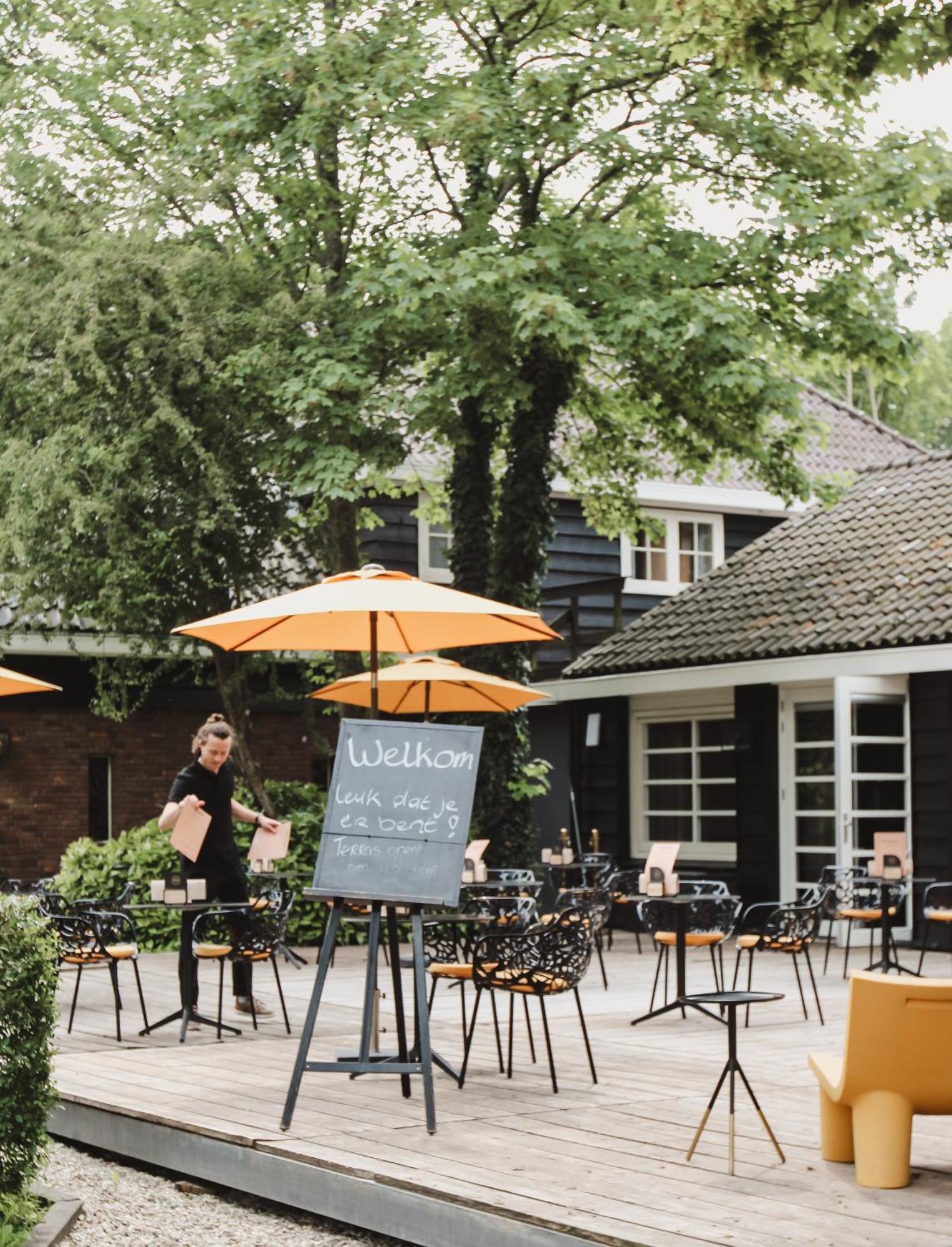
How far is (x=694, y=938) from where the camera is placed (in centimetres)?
1037

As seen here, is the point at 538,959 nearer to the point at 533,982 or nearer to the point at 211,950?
the point at 533,982

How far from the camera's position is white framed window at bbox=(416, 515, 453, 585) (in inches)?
850

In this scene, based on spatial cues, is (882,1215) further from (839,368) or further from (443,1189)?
(839,368)

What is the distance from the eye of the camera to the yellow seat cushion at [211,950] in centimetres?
950

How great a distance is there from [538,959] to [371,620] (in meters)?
1.83

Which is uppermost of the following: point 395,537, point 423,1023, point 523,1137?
point 395,537

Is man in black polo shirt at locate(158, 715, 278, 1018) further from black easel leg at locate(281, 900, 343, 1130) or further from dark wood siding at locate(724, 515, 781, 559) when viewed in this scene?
dark wood siding at locate(724, 515, 781, 559)

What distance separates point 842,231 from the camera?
14.6 metres

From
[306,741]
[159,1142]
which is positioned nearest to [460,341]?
[306,741]

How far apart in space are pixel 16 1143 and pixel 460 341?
10.1 meters

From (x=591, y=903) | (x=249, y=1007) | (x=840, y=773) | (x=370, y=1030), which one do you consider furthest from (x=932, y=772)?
(x=370, y=1030)

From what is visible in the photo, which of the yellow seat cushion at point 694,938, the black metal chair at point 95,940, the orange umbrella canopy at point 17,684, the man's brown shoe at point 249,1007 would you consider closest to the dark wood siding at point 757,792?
the yellow seat cushion at point 694,938

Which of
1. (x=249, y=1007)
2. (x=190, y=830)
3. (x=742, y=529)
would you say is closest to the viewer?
(x=190, y=830)

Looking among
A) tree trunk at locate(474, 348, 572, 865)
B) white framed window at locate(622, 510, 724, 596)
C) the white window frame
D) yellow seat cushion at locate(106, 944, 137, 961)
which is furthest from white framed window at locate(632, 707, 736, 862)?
yellow seat cushion at locate(106, 944, 137, 961)
